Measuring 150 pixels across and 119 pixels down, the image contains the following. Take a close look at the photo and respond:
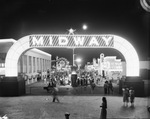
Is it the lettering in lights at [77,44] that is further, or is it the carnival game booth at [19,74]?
the carnival game booth at [19,74]

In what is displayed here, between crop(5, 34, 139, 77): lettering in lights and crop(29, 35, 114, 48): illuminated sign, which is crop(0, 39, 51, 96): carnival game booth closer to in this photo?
crop(5, 34, 139, 77): lettering in lights

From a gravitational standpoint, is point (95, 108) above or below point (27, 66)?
below

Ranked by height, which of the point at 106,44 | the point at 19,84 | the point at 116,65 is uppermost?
the point at 106,44

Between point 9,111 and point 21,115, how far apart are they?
1.55 metres

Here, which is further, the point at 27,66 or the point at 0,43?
the point at 27,66

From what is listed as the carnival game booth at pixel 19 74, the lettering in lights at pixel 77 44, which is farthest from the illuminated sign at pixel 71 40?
the carnival game booth at pixel 19 74

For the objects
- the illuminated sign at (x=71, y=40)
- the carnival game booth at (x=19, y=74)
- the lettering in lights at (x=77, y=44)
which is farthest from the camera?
the carnival game booth at (x=19, y=74)

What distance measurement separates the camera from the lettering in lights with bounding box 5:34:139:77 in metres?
18.9

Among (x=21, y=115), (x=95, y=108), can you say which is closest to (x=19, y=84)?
(x=21, y=115)

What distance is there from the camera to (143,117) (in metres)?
11.1

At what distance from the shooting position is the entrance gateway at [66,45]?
1892 centimetres

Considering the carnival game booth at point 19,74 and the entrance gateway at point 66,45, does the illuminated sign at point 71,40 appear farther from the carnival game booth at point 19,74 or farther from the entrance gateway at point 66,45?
the carnival game booth at point 19,74

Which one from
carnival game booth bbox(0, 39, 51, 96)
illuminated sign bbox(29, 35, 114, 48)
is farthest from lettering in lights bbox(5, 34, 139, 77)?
carnival game booth bbox(0, 39, 51, 96)

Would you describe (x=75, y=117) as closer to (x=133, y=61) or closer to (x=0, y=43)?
(x=133, y=61)
